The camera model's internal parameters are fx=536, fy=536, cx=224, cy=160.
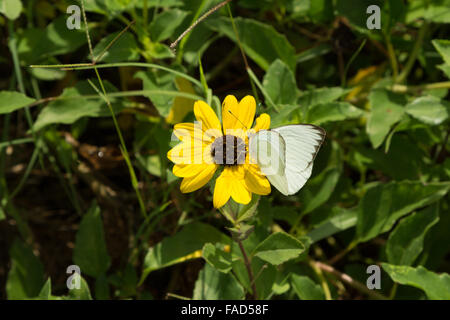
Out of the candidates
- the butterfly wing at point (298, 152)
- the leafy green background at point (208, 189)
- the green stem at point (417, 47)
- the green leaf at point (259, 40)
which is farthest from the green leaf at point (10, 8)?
the green stem at point (417, 47)

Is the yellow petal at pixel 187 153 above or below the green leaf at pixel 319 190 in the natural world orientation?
above

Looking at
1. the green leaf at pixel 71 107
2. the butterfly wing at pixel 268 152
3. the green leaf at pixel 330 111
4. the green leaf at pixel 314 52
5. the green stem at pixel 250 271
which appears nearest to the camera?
the butterfly wing at pixel 268 152

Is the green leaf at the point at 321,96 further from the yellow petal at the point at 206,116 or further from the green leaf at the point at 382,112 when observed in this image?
the yellow petal at the point at 206,116

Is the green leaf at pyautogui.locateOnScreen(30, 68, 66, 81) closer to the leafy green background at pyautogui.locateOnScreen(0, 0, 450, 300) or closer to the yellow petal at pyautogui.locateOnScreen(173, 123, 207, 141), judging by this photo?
the leafy green background at pyautogui.locateOnScreen(0, 0, 450, 300)

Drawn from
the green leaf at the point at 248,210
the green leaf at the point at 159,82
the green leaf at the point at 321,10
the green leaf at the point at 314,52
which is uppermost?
the green leaf at the point at 321,10

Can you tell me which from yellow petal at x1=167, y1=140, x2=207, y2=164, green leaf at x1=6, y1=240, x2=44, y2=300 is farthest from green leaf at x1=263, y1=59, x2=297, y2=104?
green leaf at x1=6, y1=240, x2=44, y2=300

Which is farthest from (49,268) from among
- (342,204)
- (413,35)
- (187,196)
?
(413,35)
